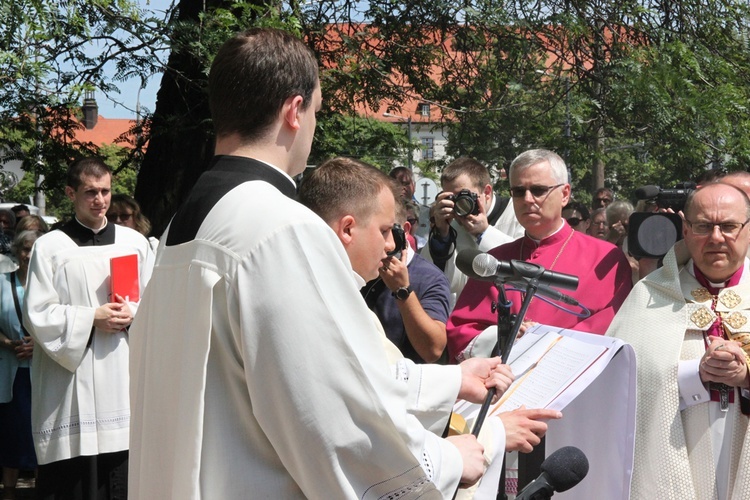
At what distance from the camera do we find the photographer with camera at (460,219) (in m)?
5.62

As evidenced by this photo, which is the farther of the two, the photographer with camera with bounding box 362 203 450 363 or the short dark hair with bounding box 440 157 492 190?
the short dark hair with bounding box 440 157 492 190

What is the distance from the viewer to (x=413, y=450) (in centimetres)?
213

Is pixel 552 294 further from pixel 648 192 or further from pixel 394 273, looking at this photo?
pixel 648 192

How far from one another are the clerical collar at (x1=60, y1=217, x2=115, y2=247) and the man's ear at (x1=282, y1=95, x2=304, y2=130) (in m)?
3.83

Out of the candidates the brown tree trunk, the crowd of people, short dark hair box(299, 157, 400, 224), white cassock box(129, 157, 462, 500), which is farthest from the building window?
white cassock box(129, 157, 462, 500)

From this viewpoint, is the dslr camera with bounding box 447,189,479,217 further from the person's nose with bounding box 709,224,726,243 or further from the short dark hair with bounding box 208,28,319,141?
the short dark hair with bounding box 208,28,319,141

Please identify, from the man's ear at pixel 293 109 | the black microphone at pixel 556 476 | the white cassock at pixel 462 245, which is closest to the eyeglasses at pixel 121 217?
the white cassock at pixel 462 245

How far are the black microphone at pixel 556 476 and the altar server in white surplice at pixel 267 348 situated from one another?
270 mm

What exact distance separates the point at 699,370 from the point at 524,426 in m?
1.31

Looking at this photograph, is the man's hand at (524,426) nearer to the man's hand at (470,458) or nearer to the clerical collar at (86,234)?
the man's hand at (470,458)

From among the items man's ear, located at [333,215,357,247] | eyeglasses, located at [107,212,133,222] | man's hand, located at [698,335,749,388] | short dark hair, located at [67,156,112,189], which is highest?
man's ear, located at [333,215,357,247]

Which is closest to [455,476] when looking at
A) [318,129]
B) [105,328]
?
[105,328]

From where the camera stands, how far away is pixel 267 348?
198 cm

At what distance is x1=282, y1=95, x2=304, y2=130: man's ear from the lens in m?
2.25
